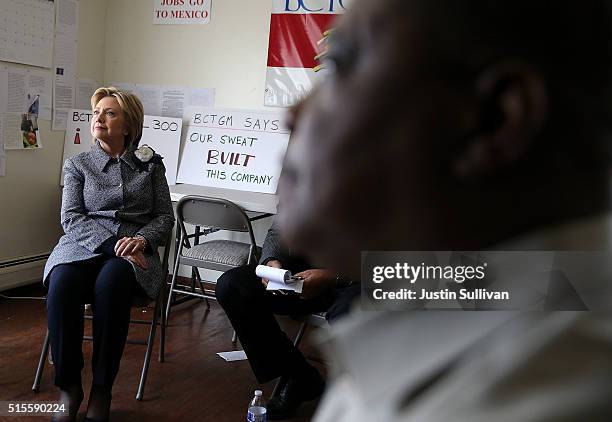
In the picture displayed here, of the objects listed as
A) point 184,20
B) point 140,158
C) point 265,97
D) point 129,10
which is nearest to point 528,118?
point 140,158

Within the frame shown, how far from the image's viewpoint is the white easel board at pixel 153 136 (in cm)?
378

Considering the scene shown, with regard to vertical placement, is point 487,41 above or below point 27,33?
below

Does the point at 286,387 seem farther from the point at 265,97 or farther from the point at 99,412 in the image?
the point at 265,97

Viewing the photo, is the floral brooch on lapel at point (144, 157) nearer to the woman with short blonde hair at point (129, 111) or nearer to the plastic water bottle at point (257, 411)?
the woman with short blonde hair at point (129, 111)

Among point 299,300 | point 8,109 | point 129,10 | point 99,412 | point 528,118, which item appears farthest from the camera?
point 129,10

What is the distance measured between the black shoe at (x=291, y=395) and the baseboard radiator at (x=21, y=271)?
2.04 m

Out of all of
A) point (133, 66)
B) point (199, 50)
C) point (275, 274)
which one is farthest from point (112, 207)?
point (133, 66)

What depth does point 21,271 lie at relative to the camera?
3.71 meters

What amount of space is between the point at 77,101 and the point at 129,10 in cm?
69

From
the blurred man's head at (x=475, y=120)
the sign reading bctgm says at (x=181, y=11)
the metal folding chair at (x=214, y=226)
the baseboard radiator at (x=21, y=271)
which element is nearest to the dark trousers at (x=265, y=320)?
the metal folding chair at (x=214, y=226)

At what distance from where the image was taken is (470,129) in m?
0.27

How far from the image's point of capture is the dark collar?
2.48 metres

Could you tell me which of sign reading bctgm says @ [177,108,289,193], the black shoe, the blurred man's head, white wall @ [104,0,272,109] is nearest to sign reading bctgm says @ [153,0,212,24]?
white wall @ [104,0,272,109]

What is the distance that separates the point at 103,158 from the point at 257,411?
113 cm
